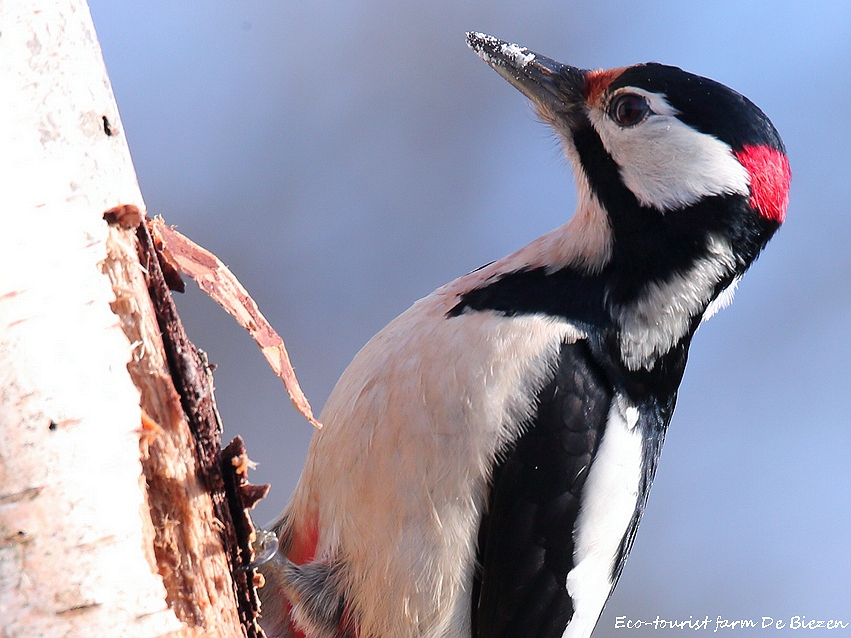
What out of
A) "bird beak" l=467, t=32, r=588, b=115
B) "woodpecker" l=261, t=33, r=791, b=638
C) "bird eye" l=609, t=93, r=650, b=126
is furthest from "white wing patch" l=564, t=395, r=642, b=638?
"bird beak" l=467, t=32, r=588, b=115

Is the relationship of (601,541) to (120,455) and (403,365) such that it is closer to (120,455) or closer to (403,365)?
(403,365)

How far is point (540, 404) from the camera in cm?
165

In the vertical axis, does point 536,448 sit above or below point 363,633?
above

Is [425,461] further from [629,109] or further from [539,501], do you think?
[629,109]

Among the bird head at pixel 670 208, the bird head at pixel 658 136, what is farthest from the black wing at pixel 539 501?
the bird head at pixel 658 136

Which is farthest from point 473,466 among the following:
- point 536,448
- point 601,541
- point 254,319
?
point 254,319

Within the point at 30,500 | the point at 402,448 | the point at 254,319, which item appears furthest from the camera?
the point at 402,448

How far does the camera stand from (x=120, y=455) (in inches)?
34.6

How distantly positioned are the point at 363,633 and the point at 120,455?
923 mm

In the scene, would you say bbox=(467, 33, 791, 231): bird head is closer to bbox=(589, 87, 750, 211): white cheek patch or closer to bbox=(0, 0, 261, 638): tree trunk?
bbox=(589, 87, 750, 211): white cheek patch

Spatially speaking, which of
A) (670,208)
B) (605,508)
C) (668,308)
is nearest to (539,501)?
(605,508)

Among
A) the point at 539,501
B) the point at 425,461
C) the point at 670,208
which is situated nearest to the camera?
the point at 425,461

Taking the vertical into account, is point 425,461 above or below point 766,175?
below

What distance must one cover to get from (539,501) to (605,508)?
16 centimetres
